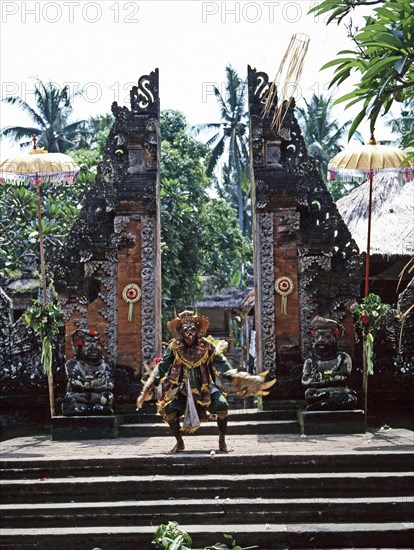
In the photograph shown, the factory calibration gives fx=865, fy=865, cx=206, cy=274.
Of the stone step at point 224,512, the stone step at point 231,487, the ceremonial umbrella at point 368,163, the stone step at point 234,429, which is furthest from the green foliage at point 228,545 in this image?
the ceremonial umbrella at point 368,163

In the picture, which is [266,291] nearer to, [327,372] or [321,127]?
[327,372]

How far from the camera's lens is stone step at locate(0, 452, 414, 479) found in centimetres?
903

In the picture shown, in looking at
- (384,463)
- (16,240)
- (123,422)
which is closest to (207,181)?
(16,240)

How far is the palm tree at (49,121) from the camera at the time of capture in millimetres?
33000

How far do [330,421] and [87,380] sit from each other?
11.0 ft

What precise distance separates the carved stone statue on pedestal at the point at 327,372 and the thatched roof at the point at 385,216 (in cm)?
531

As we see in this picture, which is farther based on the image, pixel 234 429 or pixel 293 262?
pixel 293 262

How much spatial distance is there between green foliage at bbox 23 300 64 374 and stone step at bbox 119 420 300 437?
146 cm

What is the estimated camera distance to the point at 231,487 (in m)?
8.77

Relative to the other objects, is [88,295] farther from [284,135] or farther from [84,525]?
[84,525]

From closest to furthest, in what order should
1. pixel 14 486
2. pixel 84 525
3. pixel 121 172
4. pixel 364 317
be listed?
pixel 84 525, pixel 14 486, pixel 364 317, pixel 121 172

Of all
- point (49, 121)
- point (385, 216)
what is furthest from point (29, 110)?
Answer: point (385, 216)

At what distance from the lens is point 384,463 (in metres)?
9.00

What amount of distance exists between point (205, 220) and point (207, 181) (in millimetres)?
2170
